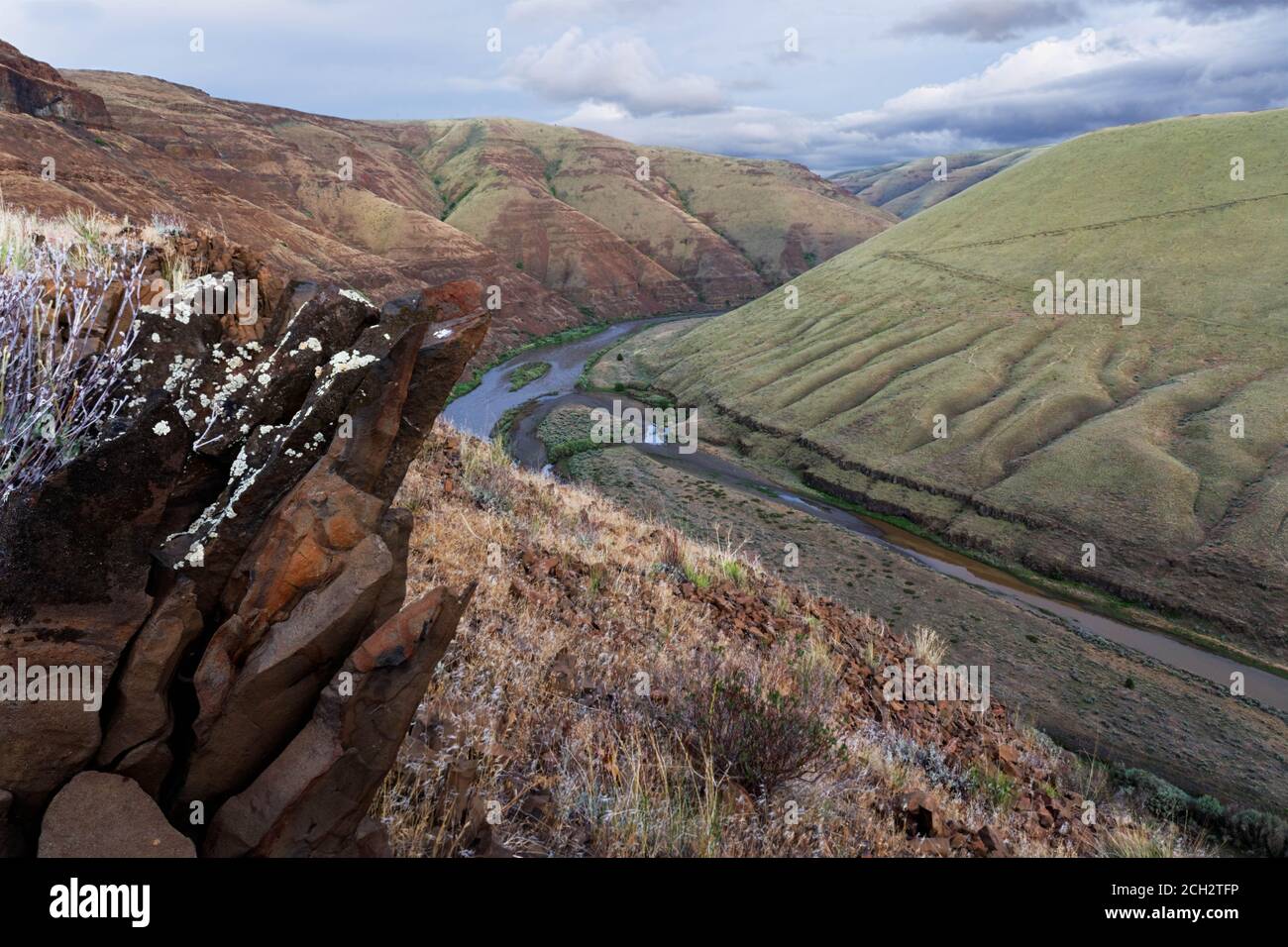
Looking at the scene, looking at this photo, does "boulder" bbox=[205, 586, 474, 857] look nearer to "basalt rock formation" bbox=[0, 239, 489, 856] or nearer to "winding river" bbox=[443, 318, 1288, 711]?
"basalt rock formation" bbox=[0, 239, 489, 856]

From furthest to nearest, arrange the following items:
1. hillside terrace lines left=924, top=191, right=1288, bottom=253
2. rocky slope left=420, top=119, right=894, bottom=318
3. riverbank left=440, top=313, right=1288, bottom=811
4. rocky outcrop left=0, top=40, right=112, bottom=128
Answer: rocky slope left=420, top=119, right=894, bottom=318 < rocky outcrop left=0, top=40, right=112, bottom=128 < hillside terrace lines left=924, top=191, right=1288, bottom=253 < riverbank left=440, top=313, right=1288, bottom=811

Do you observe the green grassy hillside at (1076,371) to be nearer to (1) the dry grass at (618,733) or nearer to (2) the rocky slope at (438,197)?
(1) the dry grass at (618,733)

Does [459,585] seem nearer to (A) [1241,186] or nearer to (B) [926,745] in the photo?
(B) [926,745]

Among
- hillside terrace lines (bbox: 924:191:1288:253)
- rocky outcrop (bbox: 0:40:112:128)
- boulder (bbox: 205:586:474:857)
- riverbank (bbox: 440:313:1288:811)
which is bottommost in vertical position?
riverbank (bbox: 440:313:1288:811)

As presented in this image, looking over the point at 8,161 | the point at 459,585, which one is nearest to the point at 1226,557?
the point at 459,585

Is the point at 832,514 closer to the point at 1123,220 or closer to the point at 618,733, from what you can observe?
the point at 618,733

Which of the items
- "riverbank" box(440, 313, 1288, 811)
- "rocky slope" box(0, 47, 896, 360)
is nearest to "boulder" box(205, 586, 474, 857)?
"riverbank" box(440, 313, 1288, 811)

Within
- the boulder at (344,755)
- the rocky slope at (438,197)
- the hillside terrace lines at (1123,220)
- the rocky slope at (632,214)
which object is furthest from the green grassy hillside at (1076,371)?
the rocky slope at (632,214)
